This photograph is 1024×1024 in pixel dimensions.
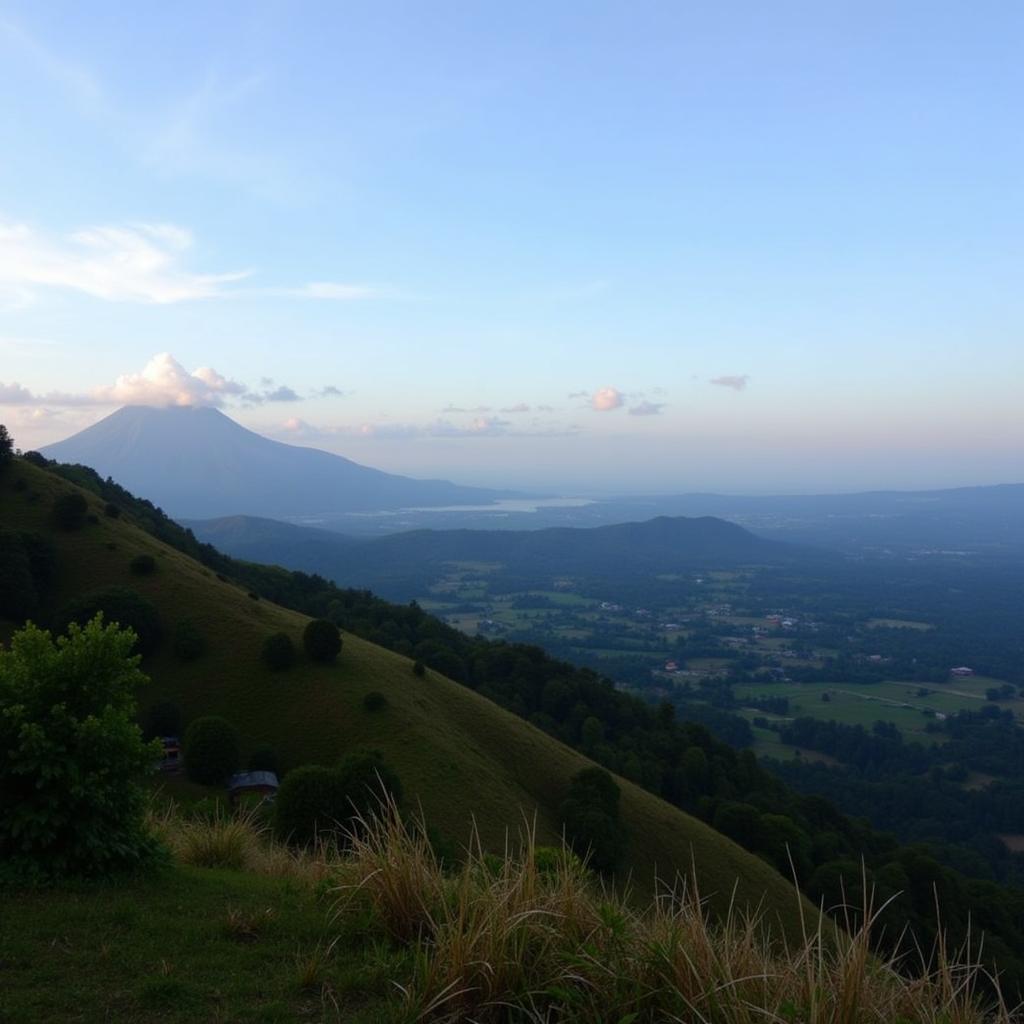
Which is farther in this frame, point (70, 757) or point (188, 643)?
point (188, 643)

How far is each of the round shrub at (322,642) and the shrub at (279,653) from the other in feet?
2.65

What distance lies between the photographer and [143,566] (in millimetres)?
37812

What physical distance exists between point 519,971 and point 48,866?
4766 mm

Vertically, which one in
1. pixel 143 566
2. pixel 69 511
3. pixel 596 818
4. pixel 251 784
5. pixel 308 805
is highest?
pixel 69 511

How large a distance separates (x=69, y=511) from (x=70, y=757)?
39.3 m

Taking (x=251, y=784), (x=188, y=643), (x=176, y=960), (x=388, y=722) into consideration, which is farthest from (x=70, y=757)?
(x=188, y=643)

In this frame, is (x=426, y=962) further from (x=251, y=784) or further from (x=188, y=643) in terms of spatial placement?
(x=188, y=643)

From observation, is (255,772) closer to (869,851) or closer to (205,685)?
(205,685)

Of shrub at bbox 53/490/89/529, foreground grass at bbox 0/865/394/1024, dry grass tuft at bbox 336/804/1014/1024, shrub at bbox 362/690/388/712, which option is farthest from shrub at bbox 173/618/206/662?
dry grass tuft at bbox 336/804/1014/1024

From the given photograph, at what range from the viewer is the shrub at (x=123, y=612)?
32.5 metres

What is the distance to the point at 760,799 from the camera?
40.3 m

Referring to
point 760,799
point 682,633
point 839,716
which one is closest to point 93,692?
point 760,799

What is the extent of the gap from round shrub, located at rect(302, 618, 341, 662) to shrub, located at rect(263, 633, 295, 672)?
807mm

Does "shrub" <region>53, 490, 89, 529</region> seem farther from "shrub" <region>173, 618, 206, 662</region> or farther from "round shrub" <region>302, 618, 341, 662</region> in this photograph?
"round shrub" <region>302, 618, 341, 662</region>
